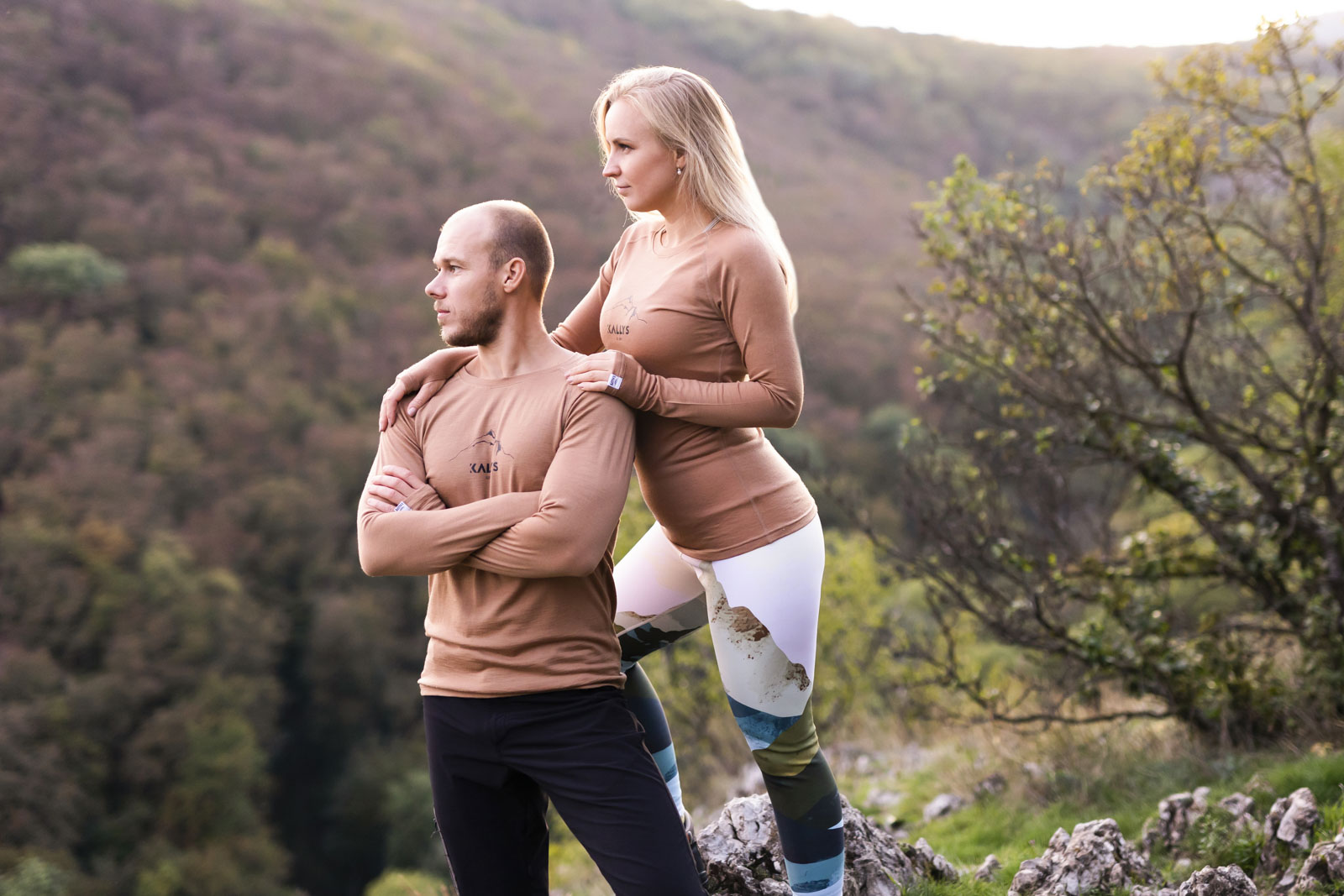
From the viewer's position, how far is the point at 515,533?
1.98 m

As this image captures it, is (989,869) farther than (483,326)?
Yes

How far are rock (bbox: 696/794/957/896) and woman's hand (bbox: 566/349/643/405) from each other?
4.92 ft

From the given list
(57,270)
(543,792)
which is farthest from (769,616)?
(57,270)

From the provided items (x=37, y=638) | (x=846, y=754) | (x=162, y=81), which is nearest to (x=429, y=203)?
(x=162, y=81)

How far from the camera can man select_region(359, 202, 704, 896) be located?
198cm

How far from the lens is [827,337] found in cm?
3872

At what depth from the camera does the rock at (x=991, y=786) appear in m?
5.25

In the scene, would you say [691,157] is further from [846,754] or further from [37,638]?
[37,638]

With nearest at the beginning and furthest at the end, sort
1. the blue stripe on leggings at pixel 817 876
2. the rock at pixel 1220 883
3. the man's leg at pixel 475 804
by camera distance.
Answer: the man's leg at pixel 475 804, the blue stripe on leggings at pixel 817 876, the rock at pixel 1220 883

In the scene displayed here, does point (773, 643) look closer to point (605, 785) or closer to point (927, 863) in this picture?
point (605, 785)

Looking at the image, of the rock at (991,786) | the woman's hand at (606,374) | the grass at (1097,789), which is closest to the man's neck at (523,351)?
the woman's hand at (606,374)

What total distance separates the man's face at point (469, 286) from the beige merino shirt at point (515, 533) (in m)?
0.14

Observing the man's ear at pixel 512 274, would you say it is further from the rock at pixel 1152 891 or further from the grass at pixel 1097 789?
the rock at pixel 1152 891

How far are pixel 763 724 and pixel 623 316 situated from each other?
1.00m
